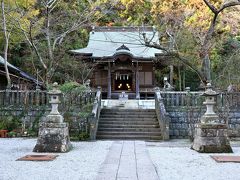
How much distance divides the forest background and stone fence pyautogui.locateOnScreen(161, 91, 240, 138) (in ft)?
5.58

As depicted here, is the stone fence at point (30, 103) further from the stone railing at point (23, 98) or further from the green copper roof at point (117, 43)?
the green copper roof at point (117, 43)

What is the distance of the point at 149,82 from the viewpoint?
89.7 ft

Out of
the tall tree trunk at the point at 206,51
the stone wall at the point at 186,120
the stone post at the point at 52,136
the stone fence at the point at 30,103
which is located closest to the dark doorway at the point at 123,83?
the tall tree trunk at the point at 206,51

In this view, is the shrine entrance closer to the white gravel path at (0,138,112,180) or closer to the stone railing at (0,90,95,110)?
the stone railing at (0,90,95,110)

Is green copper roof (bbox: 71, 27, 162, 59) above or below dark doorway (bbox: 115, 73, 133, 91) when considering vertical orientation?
above

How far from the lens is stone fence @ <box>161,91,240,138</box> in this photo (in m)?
16.0

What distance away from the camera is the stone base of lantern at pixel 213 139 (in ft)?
35.1

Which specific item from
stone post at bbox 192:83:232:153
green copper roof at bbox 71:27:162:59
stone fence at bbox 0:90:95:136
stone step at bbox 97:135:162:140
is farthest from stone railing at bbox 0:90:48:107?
stone post at bbox 192:83:232:153

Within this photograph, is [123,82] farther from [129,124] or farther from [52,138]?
[52,138]

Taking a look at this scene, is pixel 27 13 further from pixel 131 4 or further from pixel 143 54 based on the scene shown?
pixel 143 54

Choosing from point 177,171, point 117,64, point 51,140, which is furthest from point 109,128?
point 117,64

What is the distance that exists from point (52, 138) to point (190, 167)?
4643 millimetres

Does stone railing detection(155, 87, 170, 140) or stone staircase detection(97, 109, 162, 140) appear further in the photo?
stone staircase detection(97, 109, 162, 140)

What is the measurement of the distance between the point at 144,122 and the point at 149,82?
34.7 ft
